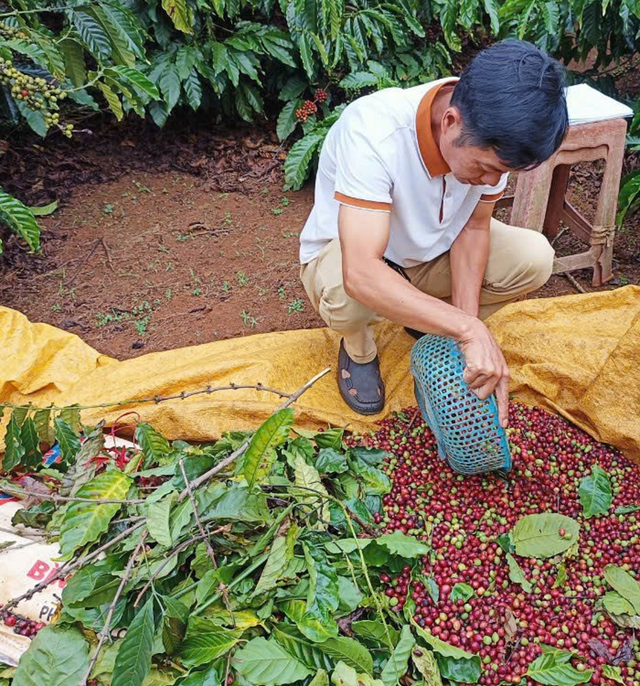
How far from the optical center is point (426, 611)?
1534 millimetres

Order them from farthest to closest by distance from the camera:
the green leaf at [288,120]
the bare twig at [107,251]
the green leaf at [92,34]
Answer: the green leaf at [288,120] < the bare twig at [107,251] < the green leaf at [92,34]

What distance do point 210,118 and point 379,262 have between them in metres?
2.61

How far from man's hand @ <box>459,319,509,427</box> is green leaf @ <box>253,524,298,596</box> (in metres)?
0.53

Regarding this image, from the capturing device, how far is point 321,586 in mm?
1444

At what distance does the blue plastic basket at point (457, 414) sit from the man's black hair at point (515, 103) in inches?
19.4

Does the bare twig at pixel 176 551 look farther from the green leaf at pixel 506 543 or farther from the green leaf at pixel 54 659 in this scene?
the green leaf at pixel 506 543

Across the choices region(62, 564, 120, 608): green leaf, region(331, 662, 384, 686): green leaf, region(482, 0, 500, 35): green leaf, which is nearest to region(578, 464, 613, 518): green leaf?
region(331, 662, 384, 686): green leaf

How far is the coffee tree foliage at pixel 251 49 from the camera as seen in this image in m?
2.73

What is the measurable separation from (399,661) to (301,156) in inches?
98.7

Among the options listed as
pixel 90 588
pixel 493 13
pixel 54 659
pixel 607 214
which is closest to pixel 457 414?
pixel 90 588

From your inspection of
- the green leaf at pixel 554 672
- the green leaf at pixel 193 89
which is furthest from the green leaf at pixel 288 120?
the green leaf at pixel 554 672

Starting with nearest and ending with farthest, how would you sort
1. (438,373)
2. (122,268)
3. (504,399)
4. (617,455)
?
(504,399), (438,373), (617,455), (122,268)

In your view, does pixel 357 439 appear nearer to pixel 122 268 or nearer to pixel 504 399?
pixel 504 399

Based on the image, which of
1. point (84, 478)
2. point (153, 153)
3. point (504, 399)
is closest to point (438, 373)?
point (504, 399)
